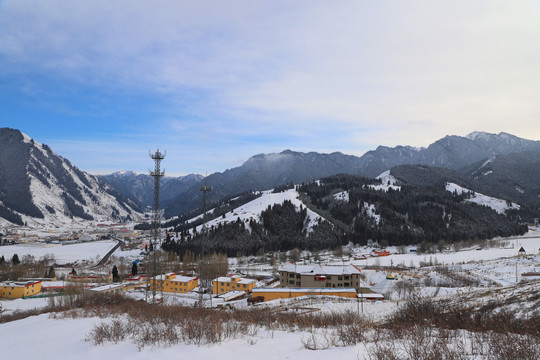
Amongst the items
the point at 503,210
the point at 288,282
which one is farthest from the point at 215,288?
the point at 503,210

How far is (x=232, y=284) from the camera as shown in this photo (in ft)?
187

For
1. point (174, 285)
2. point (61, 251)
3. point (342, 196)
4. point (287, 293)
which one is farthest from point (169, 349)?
point (342, 196)

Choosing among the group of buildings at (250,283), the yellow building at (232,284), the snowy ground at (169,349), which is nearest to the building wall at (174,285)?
the group of buildings at (250,283)

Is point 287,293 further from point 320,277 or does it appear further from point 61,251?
point 61,251

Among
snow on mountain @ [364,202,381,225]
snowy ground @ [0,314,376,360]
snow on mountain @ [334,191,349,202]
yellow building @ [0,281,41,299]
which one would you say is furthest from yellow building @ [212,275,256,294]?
snow on mountain @ [334,191,349,202]

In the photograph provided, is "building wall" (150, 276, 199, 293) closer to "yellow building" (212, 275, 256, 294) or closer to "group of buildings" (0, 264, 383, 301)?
"group of buildings" (0, 264, 383, 301)

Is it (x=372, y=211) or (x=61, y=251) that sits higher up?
(x=372, y=211)

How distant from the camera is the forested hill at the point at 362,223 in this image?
121 meters

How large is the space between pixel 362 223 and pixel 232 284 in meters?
99.8

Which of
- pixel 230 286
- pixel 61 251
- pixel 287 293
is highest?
pixel 287 293

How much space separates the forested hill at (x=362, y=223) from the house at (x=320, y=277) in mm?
54059

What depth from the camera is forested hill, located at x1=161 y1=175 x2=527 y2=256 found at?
121 metres

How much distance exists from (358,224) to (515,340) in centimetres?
13850

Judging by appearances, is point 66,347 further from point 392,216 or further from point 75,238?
point 75,238
